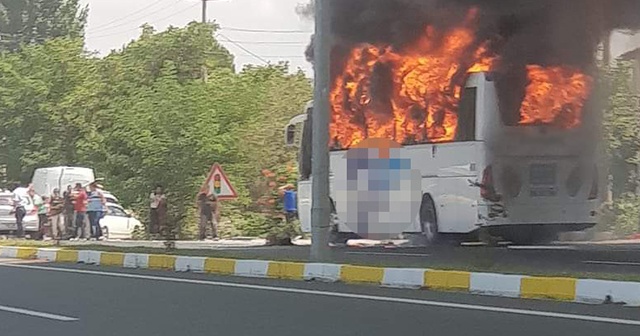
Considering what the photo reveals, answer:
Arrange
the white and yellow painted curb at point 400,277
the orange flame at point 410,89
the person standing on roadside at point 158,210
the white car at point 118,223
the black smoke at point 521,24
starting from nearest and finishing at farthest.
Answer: the white and yellow painted curb at point 400,277
the black smoke at point 521,24
the orange flame at point 410,89
the person standing on roadside at point 158,210
the white car at point 118,223

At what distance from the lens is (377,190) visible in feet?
56.2

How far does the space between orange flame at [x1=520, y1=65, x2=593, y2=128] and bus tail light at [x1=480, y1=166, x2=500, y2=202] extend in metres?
1.00

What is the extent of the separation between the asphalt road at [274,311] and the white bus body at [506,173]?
524 cm

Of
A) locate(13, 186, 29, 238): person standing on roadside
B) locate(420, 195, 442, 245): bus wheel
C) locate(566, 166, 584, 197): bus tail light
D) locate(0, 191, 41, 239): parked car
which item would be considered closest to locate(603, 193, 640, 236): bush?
locate(566, 166, 584, 197): bus tail light

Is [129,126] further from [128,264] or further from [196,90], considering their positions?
[128,264]

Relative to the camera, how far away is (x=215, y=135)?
103 ft

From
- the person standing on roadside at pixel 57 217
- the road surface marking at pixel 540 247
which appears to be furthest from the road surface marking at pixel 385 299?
the person standing on roadside at pixel 57 217

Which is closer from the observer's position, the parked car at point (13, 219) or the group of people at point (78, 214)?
the group of people at point (78, 214)

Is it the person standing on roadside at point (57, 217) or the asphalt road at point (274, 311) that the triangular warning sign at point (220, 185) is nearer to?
the person standing on roadside at point (57, 217)

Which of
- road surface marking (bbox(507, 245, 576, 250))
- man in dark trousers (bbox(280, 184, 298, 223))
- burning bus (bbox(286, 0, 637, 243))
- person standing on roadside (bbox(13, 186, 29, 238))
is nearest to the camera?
burning bus (bbox(286, 0, 637, 243))

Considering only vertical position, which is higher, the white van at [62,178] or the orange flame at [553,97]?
the orange flame at [553,97]

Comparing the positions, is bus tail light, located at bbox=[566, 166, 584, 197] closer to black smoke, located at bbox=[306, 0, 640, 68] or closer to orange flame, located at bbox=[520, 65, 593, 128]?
orange flame, located at bbox=[520, 65, 593, 128]

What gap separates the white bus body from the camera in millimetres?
19250

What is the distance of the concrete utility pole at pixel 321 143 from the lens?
1592 cm
